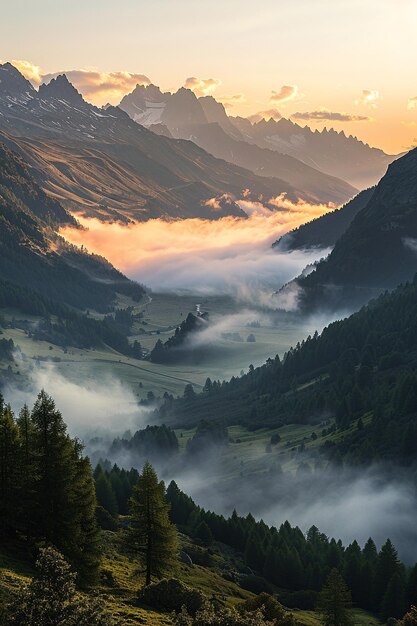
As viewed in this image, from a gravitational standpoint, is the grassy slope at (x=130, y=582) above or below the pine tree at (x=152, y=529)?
below

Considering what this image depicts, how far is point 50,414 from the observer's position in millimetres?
85188

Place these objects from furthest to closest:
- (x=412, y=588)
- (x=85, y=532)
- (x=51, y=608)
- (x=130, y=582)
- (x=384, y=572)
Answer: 1. (x=384, y=572)
2. (x=412, y=588)
3. (x=130, y=582)
4. (x=85, y=532)
5. (x=51, y=608)

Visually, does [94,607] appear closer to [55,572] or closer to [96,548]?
[55,572]

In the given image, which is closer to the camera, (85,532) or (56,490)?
(56,490)

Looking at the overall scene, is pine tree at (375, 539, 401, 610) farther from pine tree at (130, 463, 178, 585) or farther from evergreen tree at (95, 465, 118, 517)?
pine tree at (130, 463, 178, 585)

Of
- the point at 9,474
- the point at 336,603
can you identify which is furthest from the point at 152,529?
the point at 336,603

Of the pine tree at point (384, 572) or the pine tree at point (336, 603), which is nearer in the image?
the pine tree at point (336, 603)

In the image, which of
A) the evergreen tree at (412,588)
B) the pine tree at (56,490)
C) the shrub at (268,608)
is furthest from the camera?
the evergreen tree at (412,588)

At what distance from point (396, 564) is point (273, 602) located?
5992 centimetres

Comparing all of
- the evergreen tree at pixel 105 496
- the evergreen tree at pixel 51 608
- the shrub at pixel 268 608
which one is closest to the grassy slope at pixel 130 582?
the evergreen tree at pixel 51 608

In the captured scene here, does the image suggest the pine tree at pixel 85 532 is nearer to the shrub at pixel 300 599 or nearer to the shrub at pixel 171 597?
the shrub at pixel 171 597

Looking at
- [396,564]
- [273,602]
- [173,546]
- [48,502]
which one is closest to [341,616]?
[273,602]

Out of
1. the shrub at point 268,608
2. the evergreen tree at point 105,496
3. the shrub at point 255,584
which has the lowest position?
the shrub at point 268,608

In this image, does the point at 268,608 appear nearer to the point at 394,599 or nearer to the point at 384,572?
the point at 394,599
